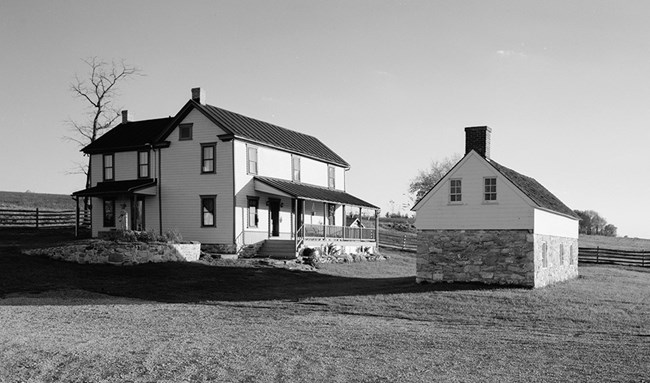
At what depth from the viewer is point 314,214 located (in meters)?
42.3

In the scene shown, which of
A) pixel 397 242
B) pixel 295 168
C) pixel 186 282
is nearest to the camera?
pixel 186 282

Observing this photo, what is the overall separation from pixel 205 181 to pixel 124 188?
4.44m

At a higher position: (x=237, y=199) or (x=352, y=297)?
(x=237, y=199)

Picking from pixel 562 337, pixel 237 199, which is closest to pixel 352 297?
pixel 562 337

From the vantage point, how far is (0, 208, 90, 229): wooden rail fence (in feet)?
147

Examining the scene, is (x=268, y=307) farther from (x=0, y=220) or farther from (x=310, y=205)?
(x=0, y=220)

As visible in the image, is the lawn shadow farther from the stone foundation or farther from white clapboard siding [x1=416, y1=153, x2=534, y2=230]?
white clapboard siding [x1=416, y1=153, x2=534, y2=230]

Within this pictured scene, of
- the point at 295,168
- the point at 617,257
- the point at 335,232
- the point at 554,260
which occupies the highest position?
the point at 295,168

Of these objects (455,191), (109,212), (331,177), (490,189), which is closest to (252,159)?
(109,212)

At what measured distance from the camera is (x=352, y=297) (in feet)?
74.8

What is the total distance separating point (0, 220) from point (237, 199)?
65.6ft

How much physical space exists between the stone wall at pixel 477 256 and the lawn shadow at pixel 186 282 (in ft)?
1.85

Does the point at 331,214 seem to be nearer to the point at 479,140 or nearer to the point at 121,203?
the point at 121,203

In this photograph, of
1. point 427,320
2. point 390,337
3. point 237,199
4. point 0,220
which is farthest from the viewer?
point 0,220
